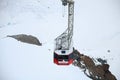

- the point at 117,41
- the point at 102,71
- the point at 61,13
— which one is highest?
the point at 61,13

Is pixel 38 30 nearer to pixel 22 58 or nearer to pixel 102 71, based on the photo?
pixel 22 58

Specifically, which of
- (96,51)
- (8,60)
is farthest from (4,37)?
(96,51)

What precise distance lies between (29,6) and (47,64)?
0.82m

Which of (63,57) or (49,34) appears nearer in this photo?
(63,57)

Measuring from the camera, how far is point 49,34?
19.2 feet

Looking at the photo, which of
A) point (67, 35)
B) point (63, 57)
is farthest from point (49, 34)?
point (63, 57)

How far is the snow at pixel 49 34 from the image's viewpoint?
5.80 meters

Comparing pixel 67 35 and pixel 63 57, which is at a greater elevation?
pixel 67 35

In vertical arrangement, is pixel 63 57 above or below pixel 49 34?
below

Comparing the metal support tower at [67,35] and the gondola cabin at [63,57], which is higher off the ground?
the metal support tower at [67,35]

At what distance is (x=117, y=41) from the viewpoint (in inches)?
232

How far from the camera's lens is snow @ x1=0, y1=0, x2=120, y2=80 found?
580 cm

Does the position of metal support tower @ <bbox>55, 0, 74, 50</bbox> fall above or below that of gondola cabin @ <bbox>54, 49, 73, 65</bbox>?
above

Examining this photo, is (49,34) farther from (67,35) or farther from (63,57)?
(63,57)
